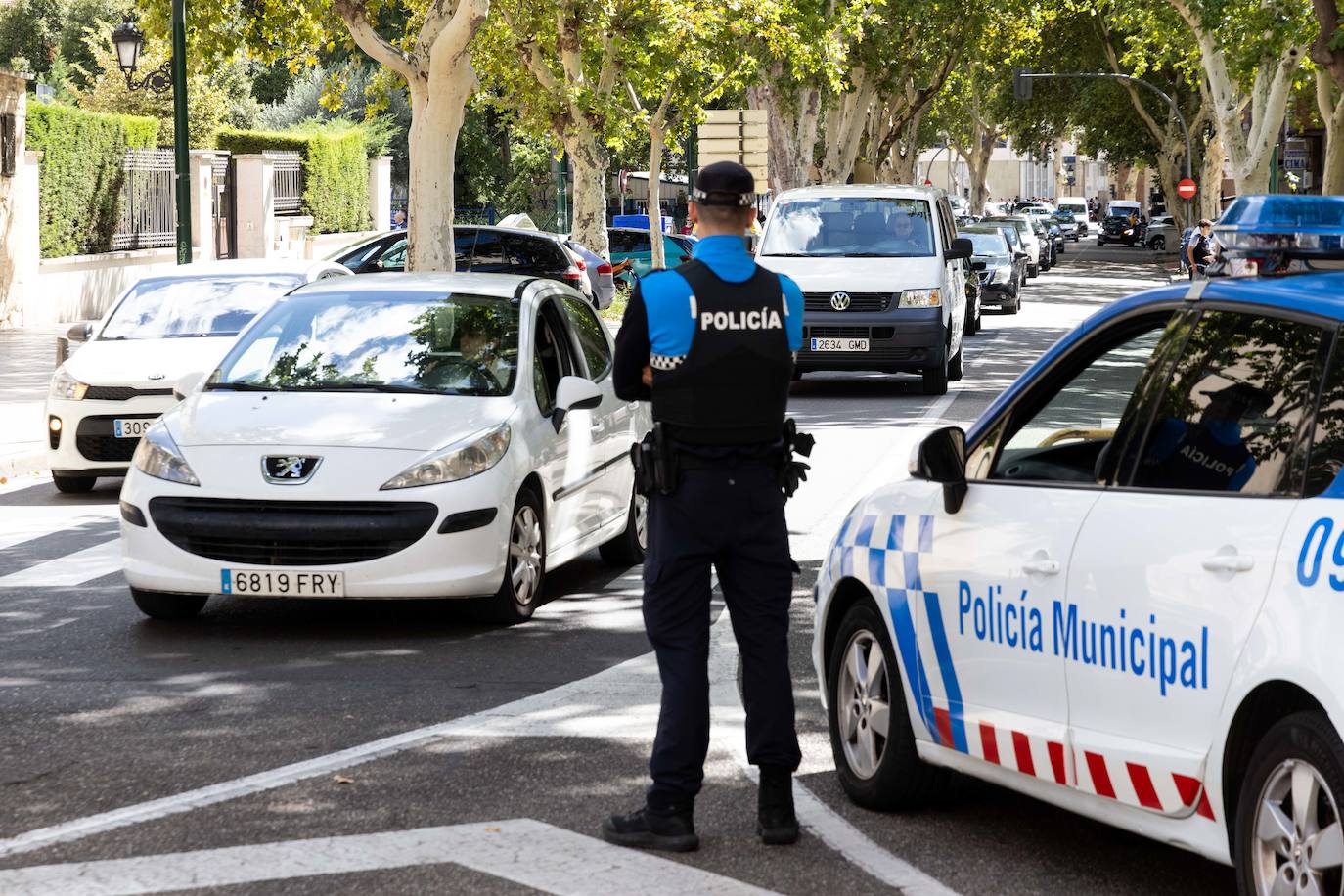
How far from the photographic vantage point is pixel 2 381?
2153cm

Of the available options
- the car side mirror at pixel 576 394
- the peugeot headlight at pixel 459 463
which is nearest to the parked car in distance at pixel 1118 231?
the car side mirror at pixel 576 394

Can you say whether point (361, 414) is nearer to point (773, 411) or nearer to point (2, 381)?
point (773, 411)

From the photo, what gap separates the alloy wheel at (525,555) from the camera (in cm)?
889

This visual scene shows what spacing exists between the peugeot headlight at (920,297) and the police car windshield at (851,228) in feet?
2.20

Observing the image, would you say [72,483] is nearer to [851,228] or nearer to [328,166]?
[851,228]

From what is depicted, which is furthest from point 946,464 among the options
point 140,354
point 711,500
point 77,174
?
point 77,174

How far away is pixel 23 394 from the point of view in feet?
66.4

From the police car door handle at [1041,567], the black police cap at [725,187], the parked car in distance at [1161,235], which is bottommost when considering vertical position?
the police car door handle at [1041,567]

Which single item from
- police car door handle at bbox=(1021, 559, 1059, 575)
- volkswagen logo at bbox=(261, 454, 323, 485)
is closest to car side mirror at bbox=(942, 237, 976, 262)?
volkswagen logo at bbox=(261, 454, 323, 485)

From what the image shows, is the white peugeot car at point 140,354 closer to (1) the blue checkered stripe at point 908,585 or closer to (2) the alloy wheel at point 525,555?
(2) the alloy wheel at point 525,555

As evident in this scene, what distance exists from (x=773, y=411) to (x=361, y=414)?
385 cm

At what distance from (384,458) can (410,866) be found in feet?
11.6

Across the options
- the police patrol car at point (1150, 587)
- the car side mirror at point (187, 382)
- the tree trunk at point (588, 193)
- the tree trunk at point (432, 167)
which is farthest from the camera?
the tree trunk at point (588, 193)

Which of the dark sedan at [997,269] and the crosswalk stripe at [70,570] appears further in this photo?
the dark sedan at [997,269]
